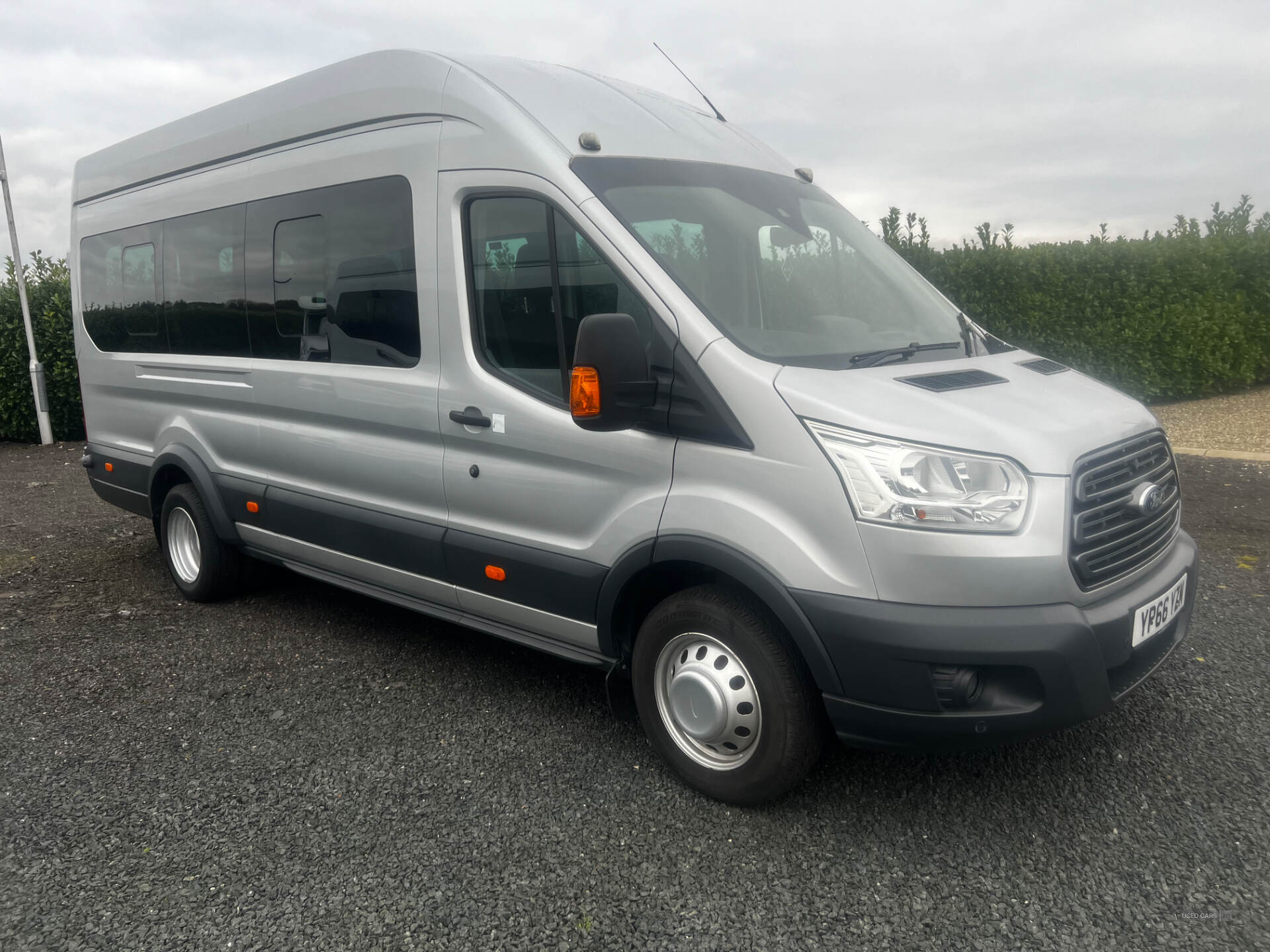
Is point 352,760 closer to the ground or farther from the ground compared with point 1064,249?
closer to the ground

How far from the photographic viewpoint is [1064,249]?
456 inches

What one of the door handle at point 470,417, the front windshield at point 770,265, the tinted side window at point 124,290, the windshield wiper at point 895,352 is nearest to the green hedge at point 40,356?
the tinted side window at point 124,290

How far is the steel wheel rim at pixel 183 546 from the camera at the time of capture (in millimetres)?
5430

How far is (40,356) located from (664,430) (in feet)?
40.2

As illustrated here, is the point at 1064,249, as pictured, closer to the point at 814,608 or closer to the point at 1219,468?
the point at 1219,468

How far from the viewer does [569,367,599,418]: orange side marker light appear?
2906mm

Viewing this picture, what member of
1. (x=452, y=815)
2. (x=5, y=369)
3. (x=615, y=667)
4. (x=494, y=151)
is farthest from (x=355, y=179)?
(x=5, y=369)

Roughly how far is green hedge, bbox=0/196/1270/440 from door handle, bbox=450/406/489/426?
9.60 m

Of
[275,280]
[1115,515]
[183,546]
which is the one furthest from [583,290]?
[183,546]

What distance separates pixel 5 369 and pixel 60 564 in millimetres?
7570

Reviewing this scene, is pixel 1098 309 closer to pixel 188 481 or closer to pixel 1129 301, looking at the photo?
pixel 1129 301

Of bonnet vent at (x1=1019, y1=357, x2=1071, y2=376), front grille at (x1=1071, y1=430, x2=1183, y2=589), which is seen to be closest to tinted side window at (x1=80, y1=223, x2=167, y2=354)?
bonnet vent at (x1=1019, y1=357, x2=1071, y2=376)

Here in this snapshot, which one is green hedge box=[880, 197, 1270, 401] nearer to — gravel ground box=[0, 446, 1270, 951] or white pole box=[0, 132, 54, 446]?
gravel ground box=[0, 446, 1270, 951]

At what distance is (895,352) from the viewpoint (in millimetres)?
3223
